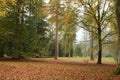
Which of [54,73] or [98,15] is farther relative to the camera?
[98,15]

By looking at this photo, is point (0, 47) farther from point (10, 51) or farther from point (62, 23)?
point (62, 23)

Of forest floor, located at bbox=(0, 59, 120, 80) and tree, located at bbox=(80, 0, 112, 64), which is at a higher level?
tree, located at bbox=(80, 0, 112, 64)

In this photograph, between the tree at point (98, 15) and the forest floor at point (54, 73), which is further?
the tree at point (98, 15)

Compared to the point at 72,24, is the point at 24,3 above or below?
above

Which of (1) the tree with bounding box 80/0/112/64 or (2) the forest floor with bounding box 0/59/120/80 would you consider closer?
(2) the forest floor with bounding box 0/59/120/80

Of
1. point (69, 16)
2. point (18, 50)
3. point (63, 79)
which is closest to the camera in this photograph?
point (63, 79)

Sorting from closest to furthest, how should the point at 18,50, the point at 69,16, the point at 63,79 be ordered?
the point at 63,79
the point at 69,16
the point at 18,50

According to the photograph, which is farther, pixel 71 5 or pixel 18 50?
pixel 18 50

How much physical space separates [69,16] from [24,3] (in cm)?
929

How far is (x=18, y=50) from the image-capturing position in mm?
29125

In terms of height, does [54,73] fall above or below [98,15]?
below

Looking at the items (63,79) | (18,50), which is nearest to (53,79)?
(63,79)

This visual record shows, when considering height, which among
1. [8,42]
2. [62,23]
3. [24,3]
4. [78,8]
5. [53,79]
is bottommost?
[53,79]

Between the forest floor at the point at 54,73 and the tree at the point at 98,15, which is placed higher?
the tree at the point at 98,15
